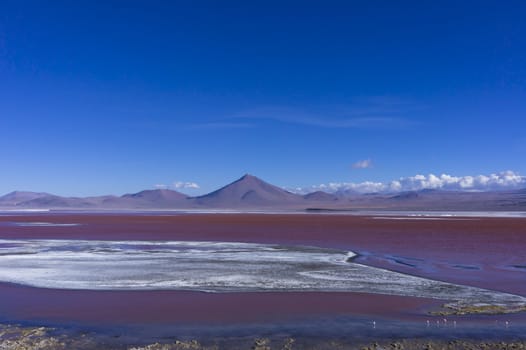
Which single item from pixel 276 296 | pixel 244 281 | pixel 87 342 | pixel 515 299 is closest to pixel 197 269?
pixel 244 281

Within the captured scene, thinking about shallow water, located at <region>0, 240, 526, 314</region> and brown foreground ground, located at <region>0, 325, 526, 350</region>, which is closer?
brown foreground ground, located at <region>0, 325, 526, 350</region>

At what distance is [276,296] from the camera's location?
1377 centimetres

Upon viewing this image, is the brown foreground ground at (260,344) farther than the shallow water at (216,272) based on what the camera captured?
No

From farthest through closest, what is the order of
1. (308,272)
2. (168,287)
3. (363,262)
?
(363,262)
(308,272)
(168,287)

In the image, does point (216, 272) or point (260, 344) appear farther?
point (216, 272)

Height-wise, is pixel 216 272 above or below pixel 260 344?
above

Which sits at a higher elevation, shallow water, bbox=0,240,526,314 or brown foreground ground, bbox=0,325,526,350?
shallow water, bbox=0,240,526,314

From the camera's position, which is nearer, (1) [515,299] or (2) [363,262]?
(1) [515,299]

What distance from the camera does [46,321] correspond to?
11156 millimetres

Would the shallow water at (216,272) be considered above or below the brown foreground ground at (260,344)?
above

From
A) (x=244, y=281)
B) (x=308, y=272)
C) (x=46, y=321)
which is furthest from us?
(x=308, y=272)

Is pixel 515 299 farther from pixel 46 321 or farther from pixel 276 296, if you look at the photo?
pixel 46 321

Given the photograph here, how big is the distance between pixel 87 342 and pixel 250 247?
18.0 meters

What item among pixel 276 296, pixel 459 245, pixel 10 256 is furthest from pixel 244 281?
pixel 459 245
